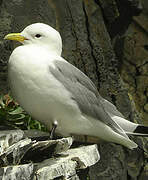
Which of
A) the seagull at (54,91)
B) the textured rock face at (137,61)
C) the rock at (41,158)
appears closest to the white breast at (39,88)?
the seagull at (54,91)

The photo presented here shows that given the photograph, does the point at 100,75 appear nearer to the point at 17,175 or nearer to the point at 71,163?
the point at 71,163

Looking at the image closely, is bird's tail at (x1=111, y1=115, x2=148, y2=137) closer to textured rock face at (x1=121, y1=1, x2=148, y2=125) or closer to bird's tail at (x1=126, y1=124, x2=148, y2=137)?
bird's tail at (x1=126, y1=124, x2=148, y2=137)

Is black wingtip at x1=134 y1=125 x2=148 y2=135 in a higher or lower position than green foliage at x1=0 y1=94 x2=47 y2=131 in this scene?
lower

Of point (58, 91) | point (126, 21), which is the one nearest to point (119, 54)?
point (126, 21)

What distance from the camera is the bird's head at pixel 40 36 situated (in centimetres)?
211

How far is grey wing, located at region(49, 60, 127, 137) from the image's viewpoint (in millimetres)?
2023

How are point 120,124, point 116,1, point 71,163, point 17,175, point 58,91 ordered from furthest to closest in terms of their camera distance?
point 116,1
point 120,124
point 58,91
point 71,163
point 17,175

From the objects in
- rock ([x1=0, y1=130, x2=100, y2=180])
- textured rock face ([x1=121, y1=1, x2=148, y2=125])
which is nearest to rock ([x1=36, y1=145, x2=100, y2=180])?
rock ([x1=0, y1=130, x2=100, y2=180])

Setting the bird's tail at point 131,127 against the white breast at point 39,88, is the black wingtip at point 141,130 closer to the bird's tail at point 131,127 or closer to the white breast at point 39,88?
the bird's tail at point 131,127

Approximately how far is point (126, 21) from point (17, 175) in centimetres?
245

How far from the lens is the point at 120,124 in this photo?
229 centimetres

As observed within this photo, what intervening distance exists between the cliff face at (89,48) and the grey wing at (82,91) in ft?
2.32

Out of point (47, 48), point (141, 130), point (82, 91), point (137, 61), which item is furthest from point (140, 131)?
point (137, 61)

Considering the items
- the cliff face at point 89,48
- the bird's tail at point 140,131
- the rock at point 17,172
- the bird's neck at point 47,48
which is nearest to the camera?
the rock at point 17,172
